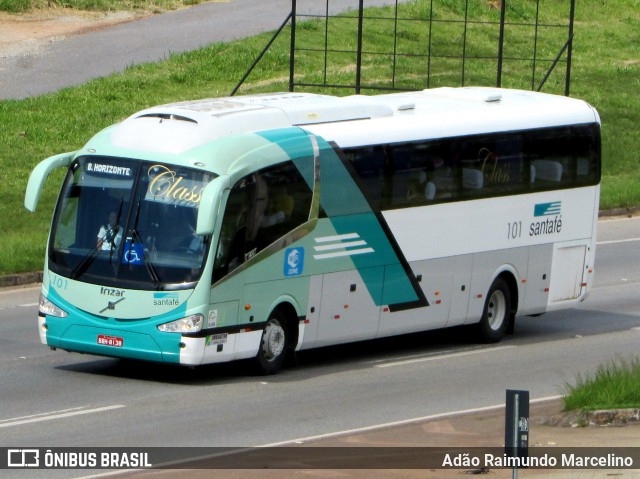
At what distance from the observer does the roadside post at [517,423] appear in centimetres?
1005

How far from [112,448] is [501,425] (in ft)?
12.1

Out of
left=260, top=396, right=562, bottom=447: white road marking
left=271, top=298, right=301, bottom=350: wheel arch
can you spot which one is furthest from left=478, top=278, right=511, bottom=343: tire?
left=260, top=396, right=562, bottom=447: white road marking

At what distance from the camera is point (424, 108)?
62.7ft

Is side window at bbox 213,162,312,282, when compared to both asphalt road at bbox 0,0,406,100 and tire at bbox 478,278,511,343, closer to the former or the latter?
tire at bbox 478,278,511,343

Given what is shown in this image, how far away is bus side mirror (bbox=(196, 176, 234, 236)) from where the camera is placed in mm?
15133

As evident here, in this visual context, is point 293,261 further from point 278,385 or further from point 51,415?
point 51,415

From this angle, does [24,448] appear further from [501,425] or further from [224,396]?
[501,425]

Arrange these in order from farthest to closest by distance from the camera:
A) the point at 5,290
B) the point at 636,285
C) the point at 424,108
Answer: the point at 636,285 → the point at 5,290 → the point at 424,108

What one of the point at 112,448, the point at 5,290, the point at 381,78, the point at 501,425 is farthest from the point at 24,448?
the point at 381,78

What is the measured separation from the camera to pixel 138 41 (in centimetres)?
4234

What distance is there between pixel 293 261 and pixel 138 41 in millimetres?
26808

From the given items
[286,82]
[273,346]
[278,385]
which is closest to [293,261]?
[273,346]

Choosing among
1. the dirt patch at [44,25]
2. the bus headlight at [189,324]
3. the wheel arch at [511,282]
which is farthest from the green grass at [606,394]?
the dirt patch at [44,25]

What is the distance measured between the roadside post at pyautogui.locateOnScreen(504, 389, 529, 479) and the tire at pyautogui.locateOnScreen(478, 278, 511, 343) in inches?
365
